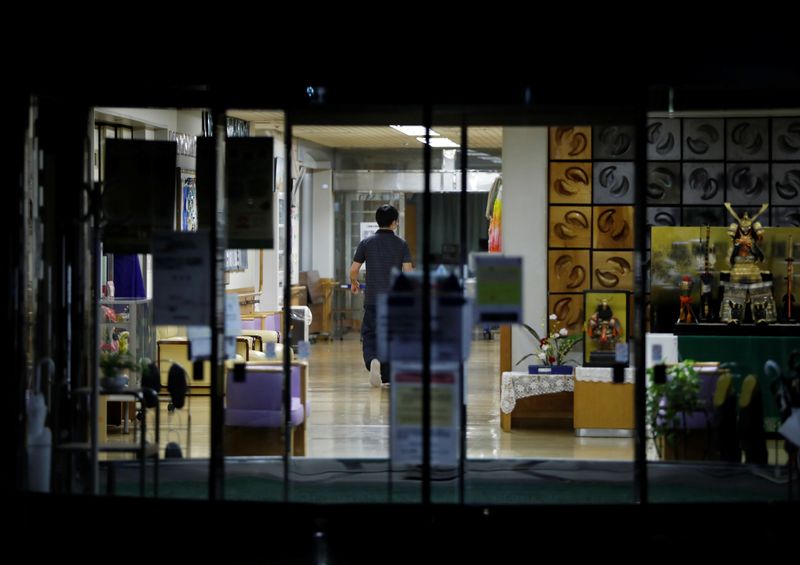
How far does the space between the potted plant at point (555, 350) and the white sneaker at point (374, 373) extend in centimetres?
170

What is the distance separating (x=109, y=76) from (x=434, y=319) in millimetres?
2183

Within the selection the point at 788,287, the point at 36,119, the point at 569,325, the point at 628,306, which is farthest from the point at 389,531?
the point at 788,287

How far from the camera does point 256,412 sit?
8.18 meters

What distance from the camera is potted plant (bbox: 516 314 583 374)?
11.0 m

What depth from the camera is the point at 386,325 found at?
7.47 m

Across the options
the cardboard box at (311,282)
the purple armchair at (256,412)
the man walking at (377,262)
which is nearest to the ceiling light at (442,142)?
the man walking at (377,262)

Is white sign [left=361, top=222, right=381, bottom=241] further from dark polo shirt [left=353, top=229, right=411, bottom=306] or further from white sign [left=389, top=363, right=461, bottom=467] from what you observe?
white sign [left=389, top=363, right=461, bottom=467]

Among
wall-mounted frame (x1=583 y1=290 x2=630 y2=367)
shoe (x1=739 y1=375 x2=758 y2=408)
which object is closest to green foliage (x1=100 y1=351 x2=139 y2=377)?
wall-mounted frame (x1=583 y1=290 x2=630 y2=367)

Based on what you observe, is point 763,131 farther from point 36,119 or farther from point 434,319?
point 36,119

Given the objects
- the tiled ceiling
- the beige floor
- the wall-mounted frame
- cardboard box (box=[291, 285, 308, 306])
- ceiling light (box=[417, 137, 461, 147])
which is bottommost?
the beige floor

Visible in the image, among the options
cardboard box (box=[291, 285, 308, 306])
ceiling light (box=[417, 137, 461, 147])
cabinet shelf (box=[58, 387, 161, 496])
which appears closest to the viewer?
cabinet shelf (box=[58, 387, 161, 496])

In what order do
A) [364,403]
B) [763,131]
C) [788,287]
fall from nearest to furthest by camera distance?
[364,403]
[788,287]
[763,131]

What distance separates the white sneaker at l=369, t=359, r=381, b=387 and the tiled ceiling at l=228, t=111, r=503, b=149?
63.1 inches

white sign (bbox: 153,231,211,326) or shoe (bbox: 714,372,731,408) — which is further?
shoe (bbox: 714,372,731,408)
